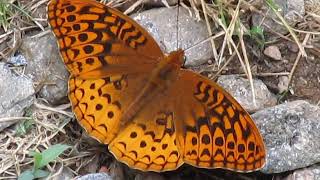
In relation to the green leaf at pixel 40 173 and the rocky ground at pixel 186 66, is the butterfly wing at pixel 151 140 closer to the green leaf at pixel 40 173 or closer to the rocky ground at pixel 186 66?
the rocky ground at pixel 186 66

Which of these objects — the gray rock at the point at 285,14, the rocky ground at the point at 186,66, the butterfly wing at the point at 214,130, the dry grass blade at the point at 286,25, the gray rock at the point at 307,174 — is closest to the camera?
the butterfly wing at the point at 214,130

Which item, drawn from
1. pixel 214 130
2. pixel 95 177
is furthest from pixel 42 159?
pixel 214 130

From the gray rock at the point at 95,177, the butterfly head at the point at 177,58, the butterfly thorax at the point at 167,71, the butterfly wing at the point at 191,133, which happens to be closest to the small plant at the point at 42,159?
the gray rock at the point at 95,177

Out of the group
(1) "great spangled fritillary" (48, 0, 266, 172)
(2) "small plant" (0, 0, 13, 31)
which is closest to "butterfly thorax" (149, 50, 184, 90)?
(1) "great spangled fritillary" (48, 0, 266, 172)

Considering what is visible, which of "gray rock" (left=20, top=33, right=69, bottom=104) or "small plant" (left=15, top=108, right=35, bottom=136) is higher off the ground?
"gray rock" (left=20, top=33, right=69, bottom=104)

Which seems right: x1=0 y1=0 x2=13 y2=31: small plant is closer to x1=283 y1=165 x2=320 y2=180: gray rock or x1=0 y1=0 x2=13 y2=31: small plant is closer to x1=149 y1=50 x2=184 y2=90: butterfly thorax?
x1=149 y1=50 x2=184 y2=90: butterfly thorax

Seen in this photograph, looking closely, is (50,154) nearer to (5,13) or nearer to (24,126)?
(24,126)

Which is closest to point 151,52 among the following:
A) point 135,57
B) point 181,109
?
point 135,57
